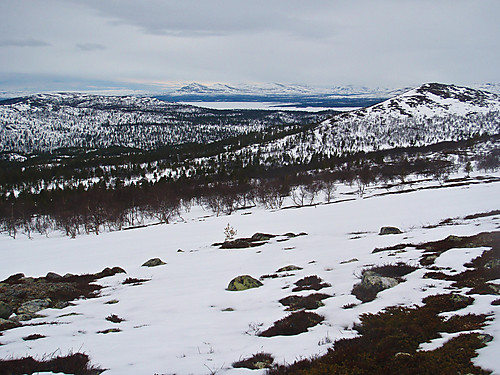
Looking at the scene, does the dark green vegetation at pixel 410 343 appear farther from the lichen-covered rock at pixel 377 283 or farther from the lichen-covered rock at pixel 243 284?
the lichen-covered rock at pixel 243 284

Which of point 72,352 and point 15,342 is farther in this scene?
point 15,342

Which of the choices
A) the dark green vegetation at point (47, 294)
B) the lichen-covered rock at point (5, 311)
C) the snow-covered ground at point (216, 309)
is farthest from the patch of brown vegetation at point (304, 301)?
the lichen-covered rock at point (5, 311)

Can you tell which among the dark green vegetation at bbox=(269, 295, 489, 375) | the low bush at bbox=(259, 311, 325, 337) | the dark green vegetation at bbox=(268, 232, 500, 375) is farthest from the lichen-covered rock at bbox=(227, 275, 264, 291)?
the dark green vegetation at bbox=(269, 295, 489, 375)

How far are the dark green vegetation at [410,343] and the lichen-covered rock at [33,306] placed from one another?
15.2m

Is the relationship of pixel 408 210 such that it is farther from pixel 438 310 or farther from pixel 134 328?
pixel 134 328

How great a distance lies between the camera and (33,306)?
55.9ft

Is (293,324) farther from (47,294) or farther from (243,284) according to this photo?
(47,294)

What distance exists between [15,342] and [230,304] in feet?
29.5

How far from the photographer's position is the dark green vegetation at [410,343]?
23.4 ft

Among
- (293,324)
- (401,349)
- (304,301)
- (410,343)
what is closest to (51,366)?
(293,324)

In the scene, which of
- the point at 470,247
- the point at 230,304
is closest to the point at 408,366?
the point at 230,304

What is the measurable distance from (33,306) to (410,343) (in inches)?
753

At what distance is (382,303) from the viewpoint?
1232 centimetres

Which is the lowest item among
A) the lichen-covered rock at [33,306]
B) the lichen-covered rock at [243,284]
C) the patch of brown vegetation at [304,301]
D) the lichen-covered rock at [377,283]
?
the lichen-covered rock at [33,306]
